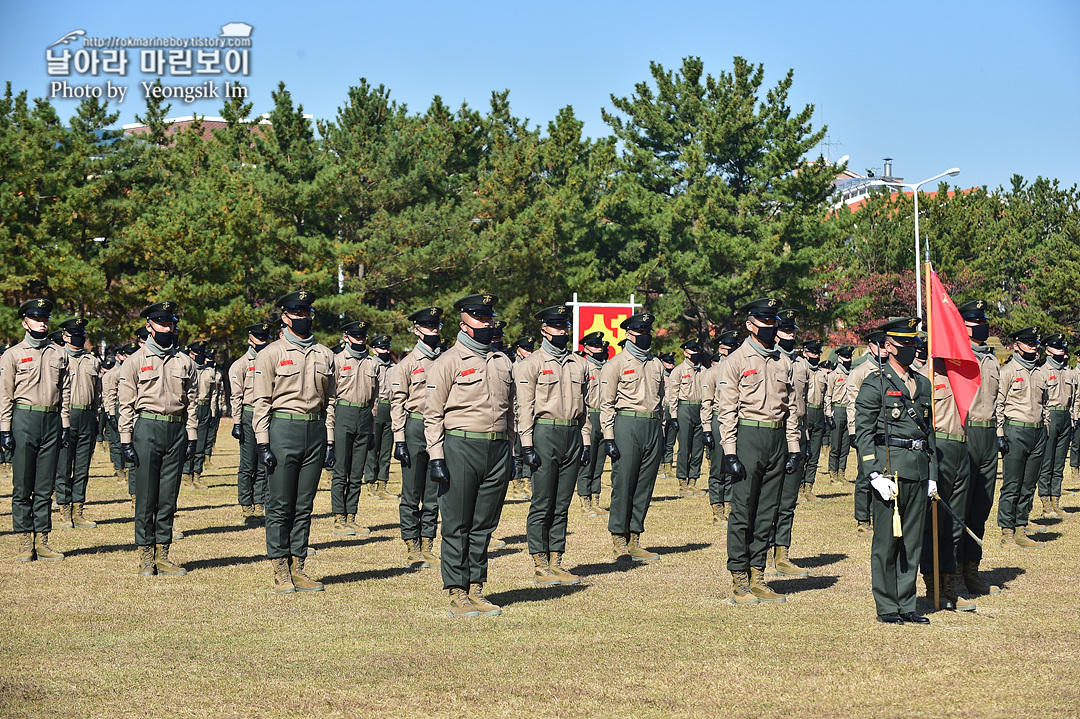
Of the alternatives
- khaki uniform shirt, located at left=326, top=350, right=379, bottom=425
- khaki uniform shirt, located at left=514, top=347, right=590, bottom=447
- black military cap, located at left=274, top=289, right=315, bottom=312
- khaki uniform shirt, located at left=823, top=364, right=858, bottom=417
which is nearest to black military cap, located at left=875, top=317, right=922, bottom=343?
khaki uniform shirt, located at left=514, top=347, right=590, bottom=447

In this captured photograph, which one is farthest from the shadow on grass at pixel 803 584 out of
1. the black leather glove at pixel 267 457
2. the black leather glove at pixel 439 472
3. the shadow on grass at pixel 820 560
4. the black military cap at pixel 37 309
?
the black military cap at pixel 37 309

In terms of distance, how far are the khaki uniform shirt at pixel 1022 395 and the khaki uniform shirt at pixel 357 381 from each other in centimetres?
795

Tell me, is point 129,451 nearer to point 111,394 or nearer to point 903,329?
point 111,394

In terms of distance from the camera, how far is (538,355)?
1177 centimetres

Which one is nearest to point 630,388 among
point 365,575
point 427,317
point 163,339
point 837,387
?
point 427,317

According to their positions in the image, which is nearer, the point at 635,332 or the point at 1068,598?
the point at 1068,598

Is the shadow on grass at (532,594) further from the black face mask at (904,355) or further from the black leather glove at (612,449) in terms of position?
the black face mask at (904,355)

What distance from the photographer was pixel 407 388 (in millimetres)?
12203

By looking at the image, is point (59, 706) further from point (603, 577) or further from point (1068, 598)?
point (1068, 598)

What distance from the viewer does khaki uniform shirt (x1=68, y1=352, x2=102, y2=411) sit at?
1506 cm

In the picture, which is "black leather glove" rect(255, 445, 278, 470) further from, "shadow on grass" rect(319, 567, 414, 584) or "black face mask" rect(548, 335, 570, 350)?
"black face mask" rect(548, 335, 570, 350)

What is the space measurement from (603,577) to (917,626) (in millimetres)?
3428

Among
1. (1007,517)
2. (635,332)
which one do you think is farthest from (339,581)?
(1007,517)

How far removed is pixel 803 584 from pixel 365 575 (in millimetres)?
4353
